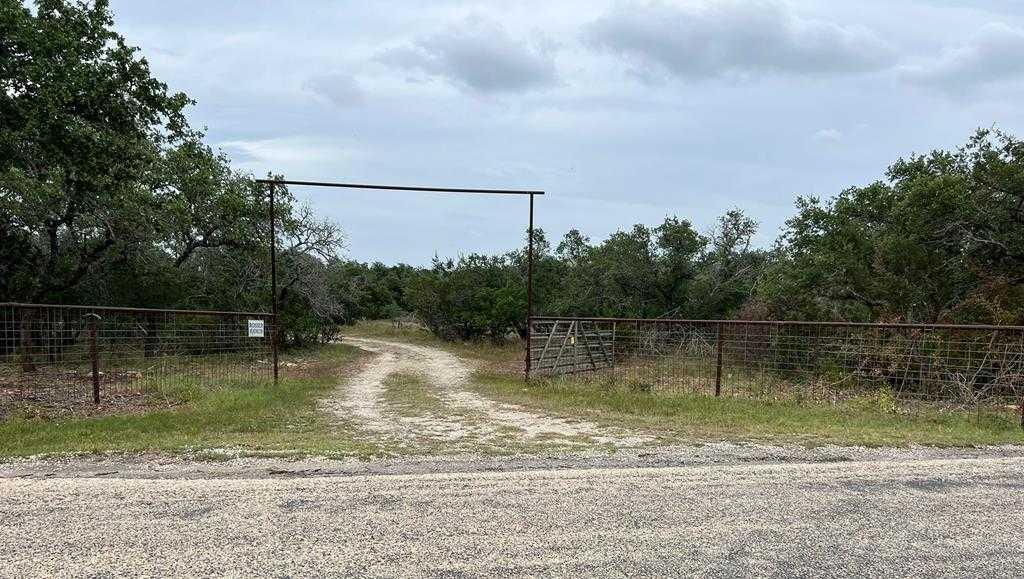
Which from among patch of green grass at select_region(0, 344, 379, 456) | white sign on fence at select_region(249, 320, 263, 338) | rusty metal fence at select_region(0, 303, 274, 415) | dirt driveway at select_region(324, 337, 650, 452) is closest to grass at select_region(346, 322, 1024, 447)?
dirt driveway at select_region(324, 337, 650, 452)

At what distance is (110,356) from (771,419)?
970cm

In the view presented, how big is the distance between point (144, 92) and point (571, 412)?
11.2 metres

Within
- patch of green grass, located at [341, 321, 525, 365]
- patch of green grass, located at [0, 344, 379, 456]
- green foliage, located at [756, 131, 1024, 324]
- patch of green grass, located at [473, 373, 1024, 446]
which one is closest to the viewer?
patch of green grass, located at [0, 344, 379, 456]

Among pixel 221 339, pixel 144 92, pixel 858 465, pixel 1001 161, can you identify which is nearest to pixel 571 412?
pixel 858 465

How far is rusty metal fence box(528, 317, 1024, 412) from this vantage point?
8805 mm

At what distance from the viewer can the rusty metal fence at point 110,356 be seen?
27.3 feet

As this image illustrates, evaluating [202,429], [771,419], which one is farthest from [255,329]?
[771,419]

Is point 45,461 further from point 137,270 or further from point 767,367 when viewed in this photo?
point 137,270

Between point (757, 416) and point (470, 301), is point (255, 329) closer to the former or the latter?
point (757, 416)

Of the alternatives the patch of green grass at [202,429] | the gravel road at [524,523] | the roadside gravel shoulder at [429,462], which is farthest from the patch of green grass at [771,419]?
the patch of green grass at [202,429]

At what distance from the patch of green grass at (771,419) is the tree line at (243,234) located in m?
5.84

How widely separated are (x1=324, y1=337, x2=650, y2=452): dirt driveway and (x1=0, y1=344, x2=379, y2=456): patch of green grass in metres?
0.53

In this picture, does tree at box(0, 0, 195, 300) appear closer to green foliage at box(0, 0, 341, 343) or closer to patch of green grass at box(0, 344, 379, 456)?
green foliage at box(0, 0, 341, 343)

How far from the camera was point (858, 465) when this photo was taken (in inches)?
207
